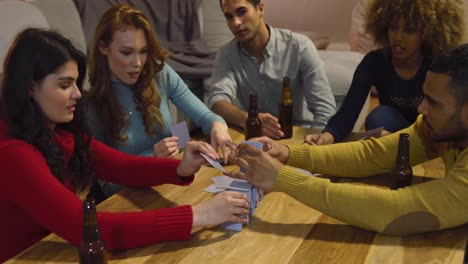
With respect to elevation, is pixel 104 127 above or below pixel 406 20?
below

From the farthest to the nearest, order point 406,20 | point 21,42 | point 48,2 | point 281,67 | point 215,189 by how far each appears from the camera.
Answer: point 48,2
point 281,67
point 406,20
point 215,189
point 21,42

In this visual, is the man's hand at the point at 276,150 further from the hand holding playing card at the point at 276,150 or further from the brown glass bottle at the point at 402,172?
→ the brown glass bottle at the point at 402,172

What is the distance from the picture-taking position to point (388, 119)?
2.25 metres

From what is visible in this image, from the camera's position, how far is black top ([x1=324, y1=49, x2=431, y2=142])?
220cm

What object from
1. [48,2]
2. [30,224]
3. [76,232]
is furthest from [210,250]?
[48,2]

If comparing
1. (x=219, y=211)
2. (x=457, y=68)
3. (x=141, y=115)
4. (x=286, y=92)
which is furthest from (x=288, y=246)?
(x=141, y=115)

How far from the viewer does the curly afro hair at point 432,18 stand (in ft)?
6.96

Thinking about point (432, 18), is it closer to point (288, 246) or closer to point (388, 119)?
point (388, 119)

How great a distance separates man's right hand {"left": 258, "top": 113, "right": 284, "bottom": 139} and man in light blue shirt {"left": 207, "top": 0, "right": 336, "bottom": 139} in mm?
531

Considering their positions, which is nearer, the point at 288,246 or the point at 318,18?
the point at 288,246

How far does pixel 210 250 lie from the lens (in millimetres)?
1240

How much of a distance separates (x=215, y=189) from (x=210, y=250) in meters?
0.32

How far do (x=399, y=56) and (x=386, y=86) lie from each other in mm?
147

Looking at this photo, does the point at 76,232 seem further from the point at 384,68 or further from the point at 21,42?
the point at 384,68
